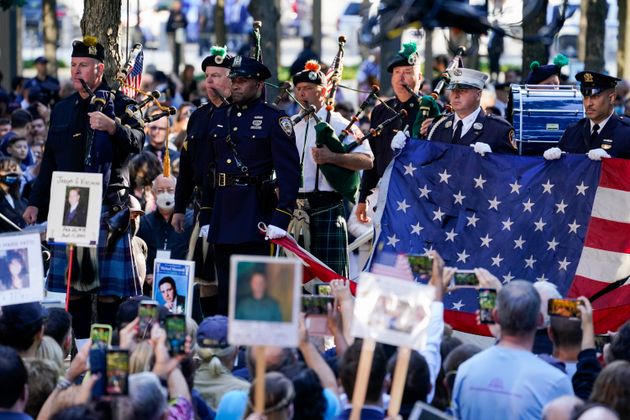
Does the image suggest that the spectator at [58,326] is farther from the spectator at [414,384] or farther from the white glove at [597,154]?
the white glove at [597,154]

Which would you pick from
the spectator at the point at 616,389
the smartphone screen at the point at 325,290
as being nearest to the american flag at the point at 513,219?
the smartphone screen at the point at 325,290

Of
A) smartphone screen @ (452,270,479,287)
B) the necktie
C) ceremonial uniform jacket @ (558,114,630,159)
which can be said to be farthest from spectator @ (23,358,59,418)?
ceremonial uniform jacket @ (558,114,630,159)

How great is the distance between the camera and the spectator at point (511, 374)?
556 cm

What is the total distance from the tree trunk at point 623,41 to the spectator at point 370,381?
14.6 m

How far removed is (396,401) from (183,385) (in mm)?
920

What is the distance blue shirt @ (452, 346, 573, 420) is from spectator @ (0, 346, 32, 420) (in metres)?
1.63

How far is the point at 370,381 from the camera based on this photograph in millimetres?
5418

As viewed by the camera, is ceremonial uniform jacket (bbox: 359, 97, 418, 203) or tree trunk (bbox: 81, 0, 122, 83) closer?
ceremonial uniform jacket (bbox: 359, 97, 418, 203)

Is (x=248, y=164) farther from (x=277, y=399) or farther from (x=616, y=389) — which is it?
(x=616, y=389)

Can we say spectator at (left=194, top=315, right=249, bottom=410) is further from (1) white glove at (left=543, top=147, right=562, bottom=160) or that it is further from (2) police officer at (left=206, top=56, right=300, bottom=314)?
(1) white glove at (left=543, top=147, right=562, bottom=160)

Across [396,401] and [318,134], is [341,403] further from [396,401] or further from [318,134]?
[318,134]

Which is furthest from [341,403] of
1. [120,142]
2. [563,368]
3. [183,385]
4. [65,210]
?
[120,142]

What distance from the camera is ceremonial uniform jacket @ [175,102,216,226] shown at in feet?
30.5

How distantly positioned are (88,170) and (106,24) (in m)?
1.88
